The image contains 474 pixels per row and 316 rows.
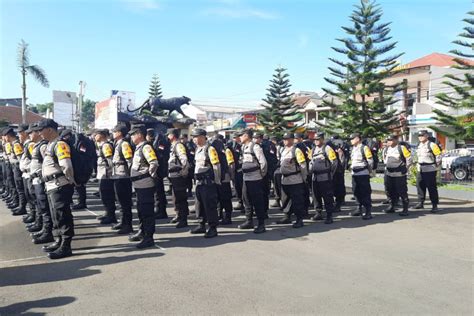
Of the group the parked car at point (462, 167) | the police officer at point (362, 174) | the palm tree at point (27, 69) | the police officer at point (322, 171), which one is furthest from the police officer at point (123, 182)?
the palm tree at point (27, 69)

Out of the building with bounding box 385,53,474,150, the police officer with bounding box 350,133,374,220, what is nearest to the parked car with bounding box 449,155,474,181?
the police officer with bounding box 350,133,374,220

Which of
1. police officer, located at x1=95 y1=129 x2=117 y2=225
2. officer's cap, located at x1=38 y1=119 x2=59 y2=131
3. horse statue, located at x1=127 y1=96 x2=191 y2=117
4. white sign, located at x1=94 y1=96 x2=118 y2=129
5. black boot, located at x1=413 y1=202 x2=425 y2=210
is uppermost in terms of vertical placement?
horse statue, located at x1=127 y1=96 x2=191 y2=117

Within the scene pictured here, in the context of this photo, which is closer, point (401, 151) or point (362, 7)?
point (401, 151)

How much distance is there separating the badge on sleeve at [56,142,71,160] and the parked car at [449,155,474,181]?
1359 cm

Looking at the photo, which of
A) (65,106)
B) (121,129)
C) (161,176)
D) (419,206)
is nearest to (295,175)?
(161,176)

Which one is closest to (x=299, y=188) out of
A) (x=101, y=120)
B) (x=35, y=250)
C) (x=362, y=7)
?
(x=35, y=250)

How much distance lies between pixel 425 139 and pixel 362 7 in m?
18.8

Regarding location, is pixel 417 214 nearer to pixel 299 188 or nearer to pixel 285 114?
pixel 299 188

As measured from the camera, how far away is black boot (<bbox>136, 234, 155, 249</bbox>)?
524 centimetres

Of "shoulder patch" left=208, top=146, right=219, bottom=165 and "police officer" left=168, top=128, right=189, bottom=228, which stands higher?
"shoulder patch" left=208, top=146, right=219, bottom=165

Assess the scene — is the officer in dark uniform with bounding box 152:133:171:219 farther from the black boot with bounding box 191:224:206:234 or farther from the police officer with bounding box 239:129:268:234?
the police officer with bounding box 239:129:268:234

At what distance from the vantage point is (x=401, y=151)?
7617mm

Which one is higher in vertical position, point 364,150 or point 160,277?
point 364,150

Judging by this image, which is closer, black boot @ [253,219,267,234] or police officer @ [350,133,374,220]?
black boot @ [253,219,267,234]
